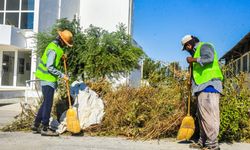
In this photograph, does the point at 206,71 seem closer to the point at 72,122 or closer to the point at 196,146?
the point at 196,146

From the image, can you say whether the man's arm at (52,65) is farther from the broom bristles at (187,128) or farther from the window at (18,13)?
the window at (18,13)

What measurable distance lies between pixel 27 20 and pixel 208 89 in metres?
22.7

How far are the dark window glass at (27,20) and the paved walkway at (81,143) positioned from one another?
2041cm

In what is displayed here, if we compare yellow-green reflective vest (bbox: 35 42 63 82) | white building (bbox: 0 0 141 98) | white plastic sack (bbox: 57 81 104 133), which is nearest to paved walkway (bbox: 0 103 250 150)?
white plastic sack (bbox: 57 81 104 133)

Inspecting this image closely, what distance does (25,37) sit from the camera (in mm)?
26719

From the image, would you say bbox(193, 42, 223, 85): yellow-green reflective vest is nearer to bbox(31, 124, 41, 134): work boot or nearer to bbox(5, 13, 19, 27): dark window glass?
bbox(31, 124, 41, 134): work boot

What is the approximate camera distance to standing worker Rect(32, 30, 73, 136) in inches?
305

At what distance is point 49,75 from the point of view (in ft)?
25.8

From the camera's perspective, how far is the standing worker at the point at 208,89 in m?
6.73

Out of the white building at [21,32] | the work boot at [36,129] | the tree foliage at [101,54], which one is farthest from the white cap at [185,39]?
the white building at [21,32]

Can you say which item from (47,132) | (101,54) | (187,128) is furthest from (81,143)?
(101,54)

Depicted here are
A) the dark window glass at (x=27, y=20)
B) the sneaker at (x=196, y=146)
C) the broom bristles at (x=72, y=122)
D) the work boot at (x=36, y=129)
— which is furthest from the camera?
the dark window glass at (x=27, y=20)

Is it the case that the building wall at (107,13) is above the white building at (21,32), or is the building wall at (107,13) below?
above

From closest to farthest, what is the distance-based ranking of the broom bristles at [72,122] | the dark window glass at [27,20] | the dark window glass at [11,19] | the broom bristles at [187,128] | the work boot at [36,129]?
the broom bristles at [187,128] → the broom bristles at [72,122] → the work boot at [36,129] → the dark window glass at [27,20] → the dark window glass at [11,19]
